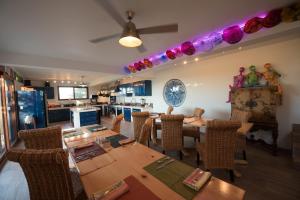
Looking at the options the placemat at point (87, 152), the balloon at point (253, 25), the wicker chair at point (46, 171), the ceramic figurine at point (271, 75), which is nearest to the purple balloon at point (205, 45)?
the balloon at point (253, 25)

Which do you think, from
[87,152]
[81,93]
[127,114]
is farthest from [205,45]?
[81,93]

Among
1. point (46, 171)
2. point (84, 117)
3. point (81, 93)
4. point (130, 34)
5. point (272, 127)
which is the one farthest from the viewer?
point (81, 93)

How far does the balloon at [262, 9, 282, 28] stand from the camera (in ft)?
5.98

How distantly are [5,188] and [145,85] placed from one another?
17.3 feet

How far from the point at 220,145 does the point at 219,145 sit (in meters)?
0.01

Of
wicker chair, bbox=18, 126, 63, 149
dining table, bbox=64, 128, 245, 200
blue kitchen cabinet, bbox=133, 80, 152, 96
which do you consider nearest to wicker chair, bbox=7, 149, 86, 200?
dining table, bbox=64, 128, 245, 200

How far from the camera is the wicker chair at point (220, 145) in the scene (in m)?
1.92

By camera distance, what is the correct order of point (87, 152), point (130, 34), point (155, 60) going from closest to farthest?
1. point (87, 152)
2. point (130, 34)
3. point (155, 60)

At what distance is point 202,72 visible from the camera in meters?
4.47

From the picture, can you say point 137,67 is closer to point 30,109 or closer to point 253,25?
point 253,25

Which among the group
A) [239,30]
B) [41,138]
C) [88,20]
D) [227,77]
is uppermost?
[88,20]

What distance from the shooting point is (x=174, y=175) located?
109 cm

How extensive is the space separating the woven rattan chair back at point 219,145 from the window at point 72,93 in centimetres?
892

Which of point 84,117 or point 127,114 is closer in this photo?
point 84,117
